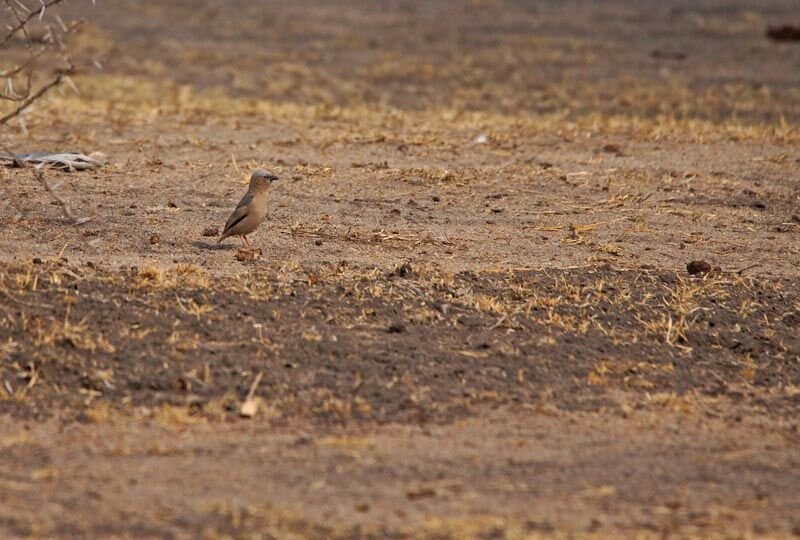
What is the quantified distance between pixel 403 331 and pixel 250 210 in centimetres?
141

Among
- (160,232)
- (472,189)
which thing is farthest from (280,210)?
(472,189)

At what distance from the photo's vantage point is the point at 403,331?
6590 millimetres

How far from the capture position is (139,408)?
575 cm

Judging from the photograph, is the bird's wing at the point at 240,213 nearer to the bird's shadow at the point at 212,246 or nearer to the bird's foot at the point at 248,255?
the bird's foot at the point at 248,255

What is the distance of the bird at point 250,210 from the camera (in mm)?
7359

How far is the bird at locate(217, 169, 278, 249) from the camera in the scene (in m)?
7.36

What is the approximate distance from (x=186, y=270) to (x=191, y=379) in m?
1.26

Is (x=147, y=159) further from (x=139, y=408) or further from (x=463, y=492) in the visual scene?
(x=463, y=492)

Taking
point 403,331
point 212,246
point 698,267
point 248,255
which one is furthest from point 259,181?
point 698,267

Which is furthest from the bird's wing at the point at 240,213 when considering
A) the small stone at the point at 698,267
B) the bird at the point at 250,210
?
the small stone at the point at 698,267

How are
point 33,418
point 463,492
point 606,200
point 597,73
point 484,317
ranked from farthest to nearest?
point 597,73
point 606,200
point 484,317
point 33,418
point 463,492

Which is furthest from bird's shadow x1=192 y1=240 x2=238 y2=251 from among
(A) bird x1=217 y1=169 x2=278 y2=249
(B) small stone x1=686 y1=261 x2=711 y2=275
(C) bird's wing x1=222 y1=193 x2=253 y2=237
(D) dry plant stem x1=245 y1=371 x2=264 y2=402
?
(B) small stone x1=686 y1=261 x2=711 y2=275

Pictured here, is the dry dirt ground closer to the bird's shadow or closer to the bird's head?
the bird's shadow

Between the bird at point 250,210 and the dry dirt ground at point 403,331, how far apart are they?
0.22m
